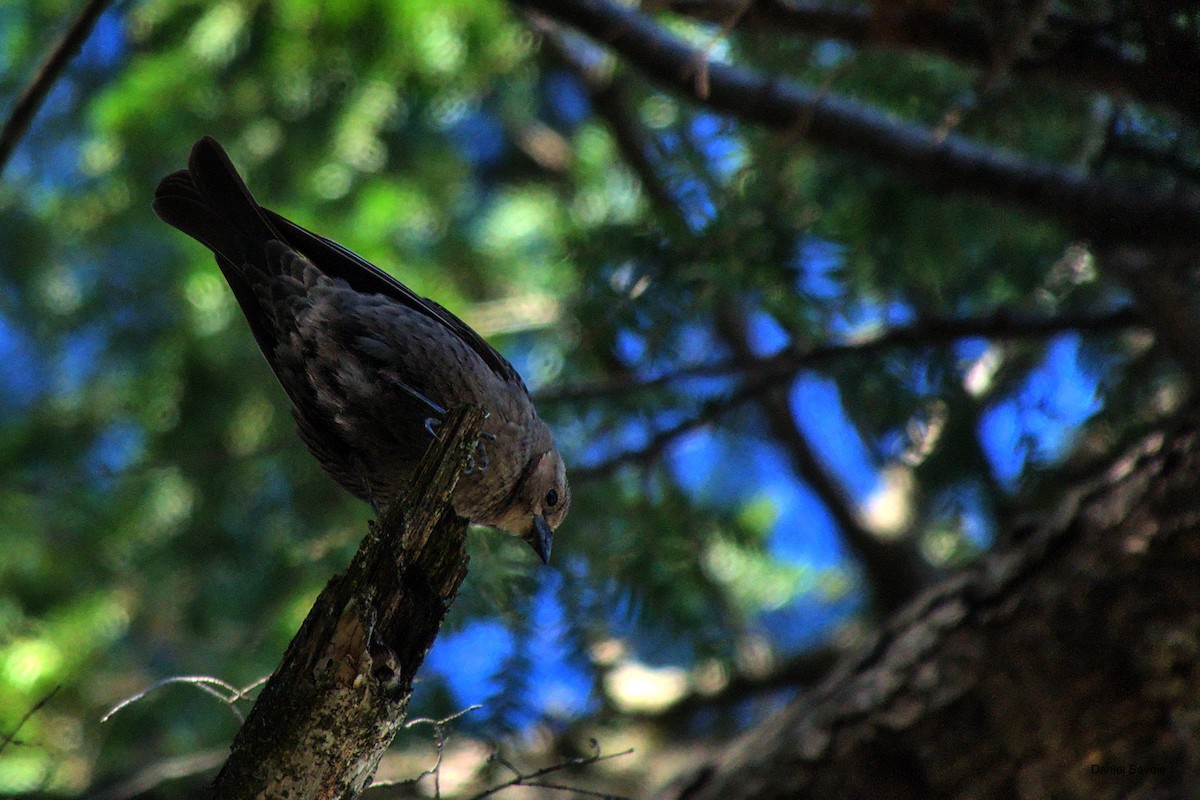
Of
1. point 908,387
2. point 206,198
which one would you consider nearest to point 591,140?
point 908,387

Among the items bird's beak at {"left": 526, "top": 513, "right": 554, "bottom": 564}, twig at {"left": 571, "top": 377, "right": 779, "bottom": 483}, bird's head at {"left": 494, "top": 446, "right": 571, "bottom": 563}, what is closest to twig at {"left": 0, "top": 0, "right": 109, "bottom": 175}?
bird's head at {"left": 494, "top": 446, "right": 571, "bottom": 563}

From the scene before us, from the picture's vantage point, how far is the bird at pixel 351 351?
9.83ft

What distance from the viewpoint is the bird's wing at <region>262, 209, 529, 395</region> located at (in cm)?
307

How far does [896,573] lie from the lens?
15.3 feet

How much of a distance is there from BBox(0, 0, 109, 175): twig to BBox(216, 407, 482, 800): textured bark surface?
1.87 metres

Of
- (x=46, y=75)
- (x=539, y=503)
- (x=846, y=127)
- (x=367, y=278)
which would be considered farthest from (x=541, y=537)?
(x=46, y=75)

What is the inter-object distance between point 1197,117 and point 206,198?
8.87 feet

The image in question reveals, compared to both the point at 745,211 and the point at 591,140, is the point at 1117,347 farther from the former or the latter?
the point at 591,140

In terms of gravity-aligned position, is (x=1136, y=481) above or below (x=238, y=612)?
below

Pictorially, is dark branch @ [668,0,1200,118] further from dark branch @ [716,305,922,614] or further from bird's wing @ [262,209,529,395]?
dark branch @ [716,305,922,614]

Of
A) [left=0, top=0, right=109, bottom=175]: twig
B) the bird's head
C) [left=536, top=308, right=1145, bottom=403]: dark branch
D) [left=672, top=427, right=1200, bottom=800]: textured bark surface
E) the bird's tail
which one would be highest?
[left=0, top=0, right=109, bottom=175]: twig

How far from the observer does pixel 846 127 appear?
3.71 metres

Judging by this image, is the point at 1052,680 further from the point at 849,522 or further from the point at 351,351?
the point at 351,351

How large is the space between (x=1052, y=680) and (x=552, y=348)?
2.72 meters
